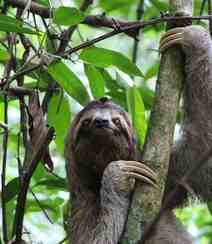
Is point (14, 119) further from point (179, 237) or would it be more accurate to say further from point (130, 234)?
point (130, 234)

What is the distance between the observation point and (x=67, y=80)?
543 centimetres

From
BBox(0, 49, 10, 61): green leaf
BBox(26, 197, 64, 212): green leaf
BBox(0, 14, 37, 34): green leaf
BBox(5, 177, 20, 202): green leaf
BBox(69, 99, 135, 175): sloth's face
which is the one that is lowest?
BBox(26, 197, 64, 212): green leaf

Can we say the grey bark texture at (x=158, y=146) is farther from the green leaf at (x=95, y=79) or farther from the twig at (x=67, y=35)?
the twig at (x=67, y=35)

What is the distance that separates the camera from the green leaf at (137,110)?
18.5 ft

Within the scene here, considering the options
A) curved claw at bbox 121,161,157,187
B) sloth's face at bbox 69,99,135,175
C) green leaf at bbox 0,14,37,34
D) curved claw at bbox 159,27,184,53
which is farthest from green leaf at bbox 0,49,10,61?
curved claw at bbox 121,161,157,187

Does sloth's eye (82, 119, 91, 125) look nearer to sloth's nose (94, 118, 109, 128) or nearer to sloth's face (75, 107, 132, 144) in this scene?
sloth's face (75, 107, 132, 144)

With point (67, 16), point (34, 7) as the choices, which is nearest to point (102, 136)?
point (67, 16)

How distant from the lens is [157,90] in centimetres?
493

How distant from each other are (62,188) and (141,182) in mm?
2044

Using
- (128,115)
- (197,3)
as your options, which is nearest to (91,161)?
(128,115)

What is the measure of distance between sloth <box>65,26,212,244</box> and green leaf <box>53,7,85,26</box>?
927 millimetres

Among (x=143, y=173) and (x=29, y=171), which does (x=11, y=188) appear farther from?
(x=143, y=173)

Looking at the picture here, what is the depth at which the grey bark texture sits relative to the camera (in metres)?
4.55

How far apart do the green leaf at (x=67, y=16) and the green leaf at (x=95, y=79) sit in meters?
0.75
